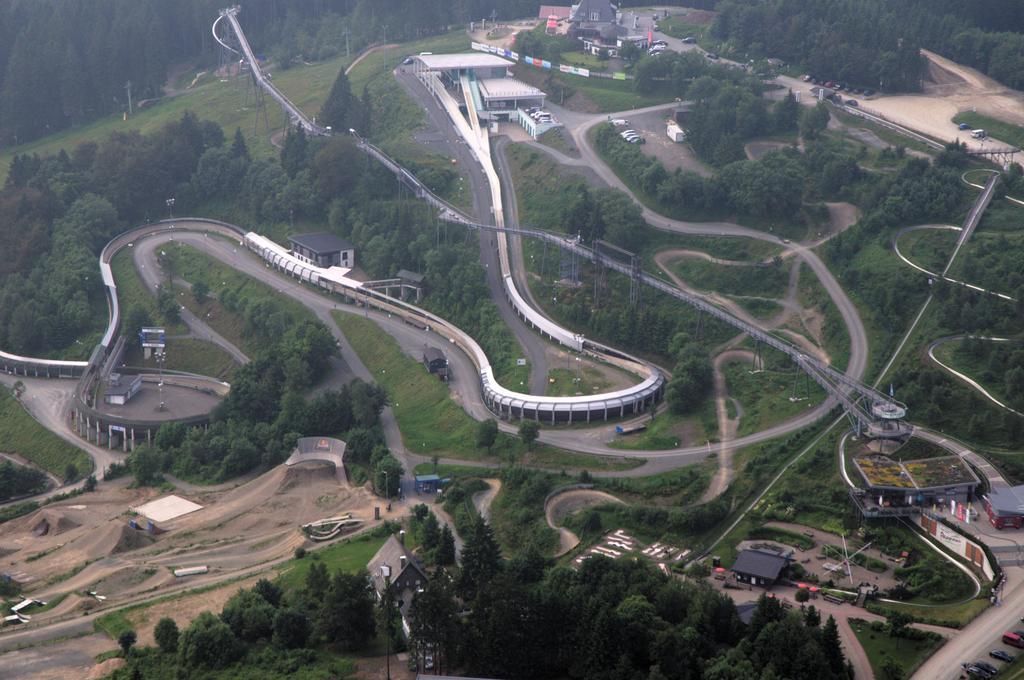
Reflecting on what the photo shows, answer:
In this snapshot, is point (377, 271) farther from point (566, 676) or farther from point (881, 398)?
point (566, 676)

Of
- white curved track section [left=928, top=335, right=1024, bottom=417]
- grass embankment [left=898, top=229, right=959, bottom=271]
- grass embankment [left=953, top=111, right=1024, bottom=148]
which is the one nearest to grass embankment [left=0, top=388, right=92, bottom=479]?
white curved track section [left=928, top=335, right=1024, bottom=417]

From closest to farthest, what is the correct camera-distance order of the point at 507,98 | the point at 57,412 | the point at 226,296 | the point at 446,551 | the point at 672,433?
the point at 446,551, the point at 672,433, the point at 57,412, the point at 226,296, the point at 507,98

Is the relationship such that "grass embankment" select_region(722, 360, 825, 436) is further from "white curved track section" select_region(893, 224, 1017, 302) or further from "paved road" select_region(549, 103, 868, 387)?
"white curved track section" select_region(893, 224, 1017, 302)

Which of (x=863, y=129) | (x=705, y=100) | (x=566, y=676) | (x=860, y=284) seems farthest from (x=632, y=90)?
(x=566, y=676)

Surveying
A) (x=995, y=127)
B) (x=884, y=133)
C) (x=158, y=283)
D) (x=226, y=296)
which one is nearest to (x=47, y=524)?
(x=226, y=296)

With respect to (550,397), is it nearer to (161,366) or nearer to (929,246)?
(929,246)

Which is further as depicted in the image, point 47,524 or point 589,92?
point 589,92
